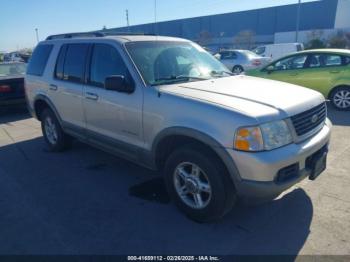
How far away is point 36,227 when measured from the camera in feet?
11.4

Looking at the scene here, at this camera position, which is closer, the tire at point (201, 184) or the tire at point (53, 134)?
the tire at point (201, 184)

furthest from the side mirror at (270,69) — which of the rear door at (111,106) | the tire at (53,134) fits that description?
the rear door at (111,106)

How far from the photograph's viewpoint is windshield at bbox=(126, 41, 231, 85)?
12.8 ft

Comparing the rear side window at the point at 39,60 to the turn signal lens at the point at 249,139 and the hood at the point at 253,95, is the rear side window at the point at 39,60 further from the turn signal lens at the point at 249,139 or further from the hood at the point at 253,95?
the turn signal lens at the point at 249,139

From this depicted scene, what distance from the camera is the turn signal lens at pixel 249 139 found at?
2.83 m

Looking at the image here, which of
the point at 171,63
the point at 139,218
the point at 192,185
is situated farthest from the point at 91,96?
the point at 192,185

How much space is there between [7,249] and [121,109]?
1.94 meters

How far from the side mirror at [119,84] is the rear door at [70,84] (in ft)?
3.78

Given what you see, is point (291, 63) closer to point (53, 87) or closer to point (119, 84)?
point (53, 87)

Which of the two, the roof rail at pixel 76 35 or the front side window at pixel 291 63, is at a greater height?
the roof rail at pixel 76 35

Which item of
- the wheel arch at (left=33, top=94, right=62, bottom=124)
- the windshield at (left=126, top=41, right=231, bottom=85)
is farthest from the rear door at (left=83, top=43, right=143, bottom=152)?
the wheel arch at (left=33, top=94, right=62, bottom=124)

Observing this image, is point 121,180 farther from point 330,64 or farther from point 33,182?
point 330,64

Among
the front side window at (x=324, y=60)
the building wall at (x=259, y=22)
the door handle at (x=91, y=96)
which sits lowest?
the door handle at (x=91, y=96)

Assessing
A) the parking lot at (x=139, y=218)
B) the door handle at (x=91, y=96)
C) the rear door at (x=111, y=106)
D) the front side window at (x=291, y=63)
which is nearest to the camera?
the parking lot at (x=139, y=218)
